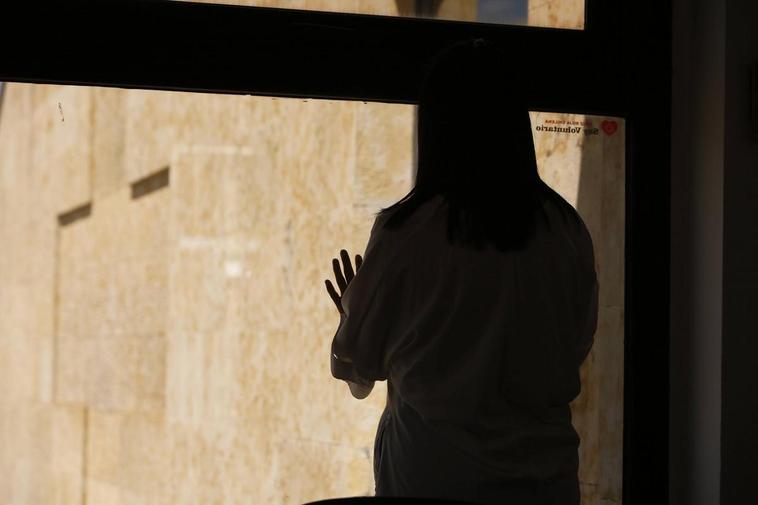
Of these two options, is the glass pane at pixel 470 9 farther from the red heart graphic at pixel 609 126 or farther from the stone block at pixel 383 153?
the stone block at pixel 383 153

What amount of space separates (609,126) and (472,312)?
1170 millimetres

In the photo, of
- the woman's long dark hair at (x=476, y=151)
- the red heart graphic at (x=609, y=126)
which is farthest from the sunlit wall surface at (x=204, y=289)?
the woman's long dark hair at (x=476, y=151)

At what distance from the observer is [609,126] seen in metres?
2.47

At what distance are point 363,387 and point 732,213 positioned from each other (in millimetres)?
1118

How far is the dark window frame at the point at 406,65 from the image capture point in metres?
2.04

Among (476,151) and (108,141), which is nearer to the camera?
(476,151)

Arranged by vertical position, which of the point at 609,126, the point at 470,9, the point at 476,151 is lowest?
the point at 476,151

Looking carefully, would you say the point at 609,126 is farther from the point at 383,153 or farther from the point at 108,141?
the point at 108,141

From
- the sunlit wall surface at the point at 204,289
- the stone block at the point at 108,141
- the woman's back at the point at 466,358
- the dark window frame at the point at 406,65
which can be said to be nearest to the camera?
the woman's back at the point at 466,358

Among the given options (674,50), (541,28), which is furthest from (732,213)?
(541,28)

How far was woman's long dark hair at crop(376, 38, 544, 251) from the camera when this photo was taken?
1468mm

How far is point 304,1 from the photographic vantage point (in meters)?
2.22

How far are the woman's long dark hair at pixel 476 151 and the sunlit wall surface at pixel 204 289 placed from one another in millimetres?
983

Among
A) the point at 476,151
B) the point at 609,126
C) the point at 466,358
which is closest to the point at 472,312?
the point at 466,358
